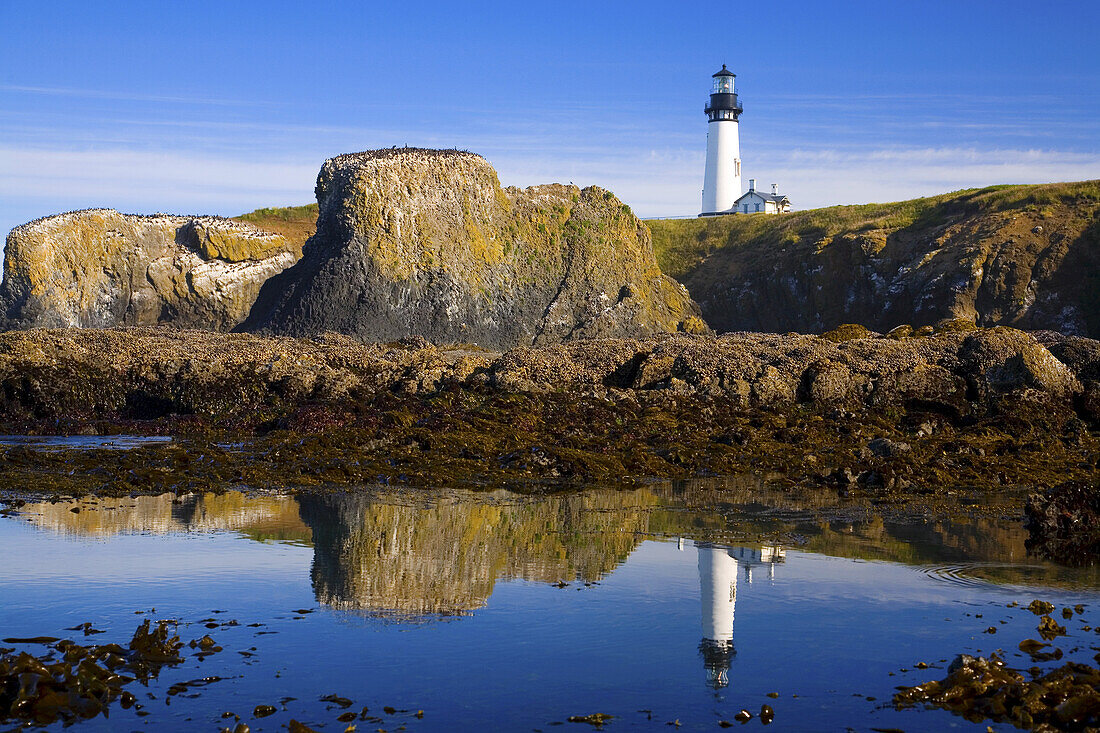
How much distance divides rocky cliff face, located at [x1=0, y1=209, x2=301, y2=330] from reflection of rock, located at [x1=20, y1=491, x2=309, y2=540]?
33.4 meters

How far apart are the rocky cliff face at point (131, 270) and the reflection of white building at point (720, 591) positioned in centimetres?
3850

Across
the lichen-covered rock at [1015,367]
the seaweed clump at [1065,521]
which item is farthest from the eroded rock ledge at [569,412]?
the seaweed clump at [1065,521]

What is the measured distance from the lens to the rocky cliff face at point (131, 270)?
44375mm

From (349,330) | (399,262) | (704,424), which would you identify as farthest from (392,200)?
(704,424)

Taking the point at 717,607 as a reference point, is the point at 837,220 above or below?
above

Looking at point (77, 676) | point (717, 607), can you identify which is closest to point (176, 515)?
point (77, 676)

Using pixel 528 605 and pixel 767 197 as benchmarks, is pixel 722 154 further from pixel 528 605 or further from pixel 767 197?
pixel 528 605

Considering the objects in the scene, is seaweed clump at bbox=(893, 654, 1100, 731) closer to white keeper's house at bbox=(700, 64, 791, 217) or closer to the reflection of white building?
the reflection of white building

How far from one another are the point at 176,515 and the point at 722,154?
65.6m

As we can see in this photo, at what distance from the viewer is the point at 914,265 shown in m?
45.5

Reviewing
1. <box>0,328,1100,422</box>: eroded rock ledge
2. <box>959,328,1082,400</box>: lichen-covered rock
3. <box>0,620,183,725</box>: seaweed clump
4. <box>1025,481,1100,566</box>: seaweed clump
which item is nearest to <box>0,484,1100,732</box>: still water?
<box>0,620,183,725</box>: seaweed clump

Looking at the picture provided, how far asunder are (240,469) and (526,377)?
8283mm

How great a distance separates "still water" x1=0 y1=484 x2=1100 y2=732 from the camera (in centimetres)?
637

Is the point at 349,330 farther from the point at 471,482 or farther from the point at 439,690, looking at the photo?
the point at 439,690
